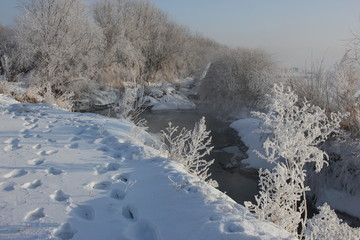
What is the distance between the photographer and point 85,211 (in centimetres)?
356

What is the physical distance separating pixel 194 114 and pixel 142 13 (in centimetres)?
1984

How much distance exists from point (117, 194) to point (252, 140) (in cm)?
1089

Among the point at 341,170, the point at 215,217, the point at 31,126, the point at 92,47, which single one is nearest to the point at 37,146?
the point at 31,126

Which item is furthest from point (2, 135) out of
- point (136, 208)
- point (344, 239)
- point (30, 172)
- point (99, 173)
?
point (344, 239)

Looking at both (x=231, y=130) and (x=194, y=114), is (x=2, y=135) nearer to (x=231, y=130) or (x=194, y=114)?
(x=231, y=130)

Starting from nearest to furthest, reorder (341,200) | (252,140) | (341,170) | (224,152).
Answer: (341,200)
(341,170)
(224,152)
(252,140)

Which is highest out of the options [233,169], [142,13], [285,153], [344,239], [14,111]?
[142,13]

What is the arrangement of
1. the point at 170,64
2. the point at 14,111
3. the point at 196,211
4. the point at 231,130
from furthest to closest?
the point at 170,64 → the point at 231,130 → the point at 14,111 → the point at 196,211

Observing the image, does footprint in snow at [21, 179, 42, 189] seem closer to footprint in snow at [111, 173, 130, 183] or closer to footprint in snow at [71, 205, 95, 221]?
footprint in snow at [71, 205, 95, 221]

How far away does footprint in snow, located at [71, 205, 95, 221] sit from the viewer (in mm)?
3432

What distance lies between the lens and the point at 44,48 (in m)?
15.8

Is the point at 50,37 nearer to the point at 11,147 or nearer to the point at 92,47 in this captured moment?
the point at 92,47

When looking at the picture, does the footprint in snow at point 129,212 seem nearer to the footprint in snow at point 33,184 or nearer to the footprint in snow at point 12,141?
the footprint in snow at point 33,184

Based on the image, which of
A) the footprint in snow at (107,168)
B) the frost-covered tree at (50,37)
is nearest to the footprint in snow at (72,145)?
the footprint in snow at (107,168)
